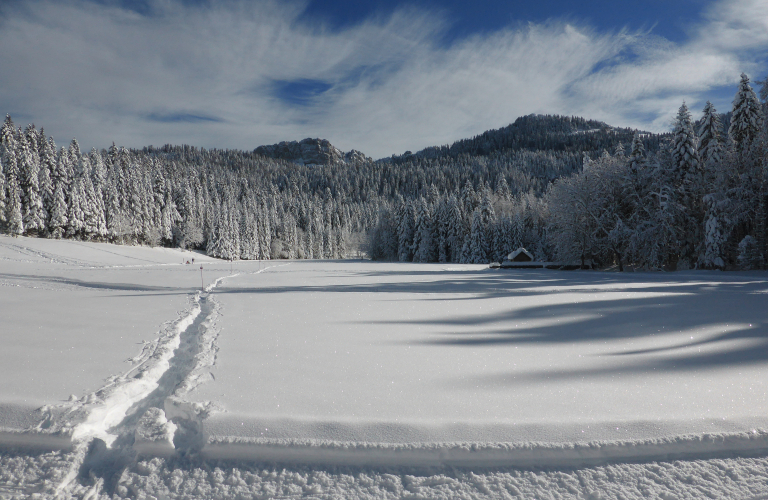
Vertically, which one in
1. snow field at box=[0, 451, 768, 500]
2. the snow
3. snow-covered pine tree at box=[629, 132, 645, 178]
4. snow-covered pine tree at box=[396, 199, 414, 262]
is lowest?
snow field at box=[0, 451, 768, 500]

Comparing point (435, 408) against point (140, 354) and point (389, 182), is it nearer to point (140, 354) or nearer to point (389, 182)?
point (140, 354)

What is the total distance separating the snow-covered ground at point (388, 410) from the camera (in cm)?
289

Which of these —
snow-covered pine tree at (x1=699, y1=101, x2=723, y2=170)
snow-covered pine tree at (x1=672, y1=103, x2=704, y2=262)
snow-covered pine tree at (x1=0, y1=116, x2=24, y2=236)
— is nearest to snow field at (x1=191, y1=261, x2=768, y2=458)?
snow-covered pine tree at (x1=672, y1=103, x2=704, y2=262)

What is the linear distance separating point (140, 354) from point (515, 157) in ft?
640

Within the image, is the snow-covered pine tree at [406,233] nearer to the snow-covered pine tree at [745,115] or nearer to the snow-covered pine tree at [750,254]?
the snow-covered pine tree at [745,115]

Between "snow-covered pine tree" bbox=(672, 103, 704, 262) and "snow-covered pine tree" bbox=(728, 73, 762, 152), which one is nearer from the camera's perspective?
"snow-covered pine tree" bbox=(728, 73, 762, 152)

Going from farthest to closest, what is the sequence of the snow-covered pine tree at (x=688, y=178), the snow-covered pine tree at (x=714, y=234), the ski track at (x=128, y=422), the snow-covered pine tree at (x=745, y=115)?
the snow-covered pine tree at (x=688, y=178) < the snow-covered pine tree at (x=745, y=115) < the snow-covered pine tree at (x=714, y=234) < the ski track at (x=128, y=422)

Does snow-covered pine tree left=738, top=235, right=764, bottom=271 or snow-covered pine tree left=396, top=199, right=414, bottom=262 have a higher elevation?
snow-covered pine tree left=396, top=199, right=414, bottom=262

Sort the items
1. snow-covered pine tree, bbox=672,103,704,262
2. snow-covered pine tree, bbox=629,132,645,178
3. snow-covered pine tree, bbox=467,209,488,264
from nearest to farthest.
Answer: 1. snow-covered pine tree, bbox=672,103,704,262
2. snow-covered pine tree, bbox=629,132,645,178
3. snow-covered pine tree, bbox=467,209,488,264

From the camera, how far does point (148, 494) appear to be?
2.82 metres

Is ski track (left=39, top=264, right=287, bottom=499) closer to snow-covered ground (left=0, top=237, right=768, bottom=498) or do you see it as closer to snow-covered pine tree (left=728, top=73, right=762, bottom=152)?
snow-covered ground (left=0, top=237, right=768, bottom=498)

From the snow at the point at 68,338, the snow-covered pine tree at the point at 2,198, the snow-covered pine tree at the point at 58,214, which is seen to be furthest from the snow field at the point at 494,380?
the snow-covered pine tree at the point at 58,214

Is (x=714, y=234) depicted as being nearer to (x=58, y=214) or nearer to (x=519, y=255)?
(x=519, y=255)

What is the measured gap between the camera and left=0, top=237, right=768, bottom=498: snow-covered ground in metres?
2.89
